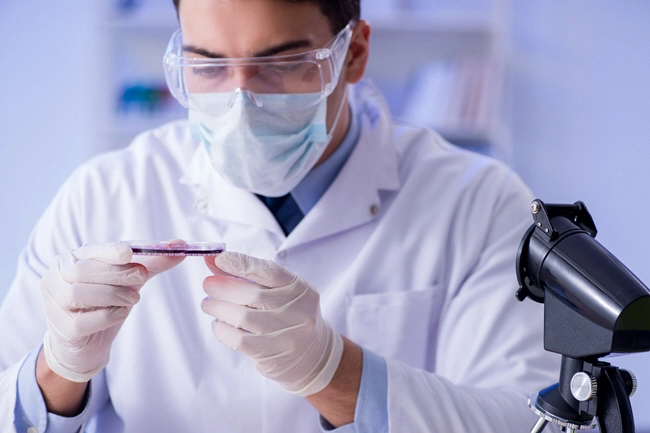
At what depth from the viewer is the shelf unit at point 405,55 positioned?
9.74 ft

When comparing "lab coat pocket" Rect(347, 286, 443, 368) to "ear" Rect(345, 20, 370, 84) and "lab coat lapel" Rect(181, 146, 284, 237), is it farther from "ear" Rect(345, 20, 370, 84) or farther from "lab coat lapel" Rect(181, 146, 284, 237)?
"ear" Rect(345, 20, 370, 84)

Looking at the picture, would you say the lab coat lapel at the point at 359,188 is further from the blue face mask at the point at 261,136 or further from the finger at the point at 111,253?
the finger at the point at 111,253

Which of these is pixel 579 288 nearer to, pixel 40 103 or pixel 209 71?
pixel 209 71

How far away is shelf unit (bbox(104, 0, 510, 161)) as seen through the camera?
2969mm

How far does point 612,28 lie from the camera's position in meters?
2.89

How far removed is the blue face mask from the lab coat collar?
Result: 7 cm

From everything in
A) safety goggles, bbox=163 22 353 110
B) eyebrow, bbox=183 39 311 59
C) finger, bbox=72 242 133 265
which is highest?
eyebrow, bbox=183 39 311 59

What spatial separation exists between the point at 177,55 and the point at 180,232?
35 centimetres

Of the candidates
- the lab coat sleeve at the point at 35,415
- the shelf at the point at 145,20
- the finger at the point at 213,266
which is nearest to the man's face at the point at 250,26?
the finger at the point at 213,266

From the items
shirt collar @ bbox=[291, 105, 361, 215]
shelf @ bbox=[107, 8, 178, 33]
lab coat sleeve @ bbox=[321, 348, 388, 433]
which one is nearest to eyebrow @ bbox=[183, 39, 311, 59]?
shirt collar @ bbox=[291, 105, 361, 215]

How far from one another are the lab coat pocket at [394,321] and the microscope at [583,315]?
0.59 m

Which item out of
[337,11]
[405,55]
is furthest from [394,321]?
[405,55]

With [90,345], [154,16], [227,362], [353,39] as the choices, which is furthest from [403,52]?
[90,345]

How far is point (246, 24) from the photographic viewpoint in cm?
123
